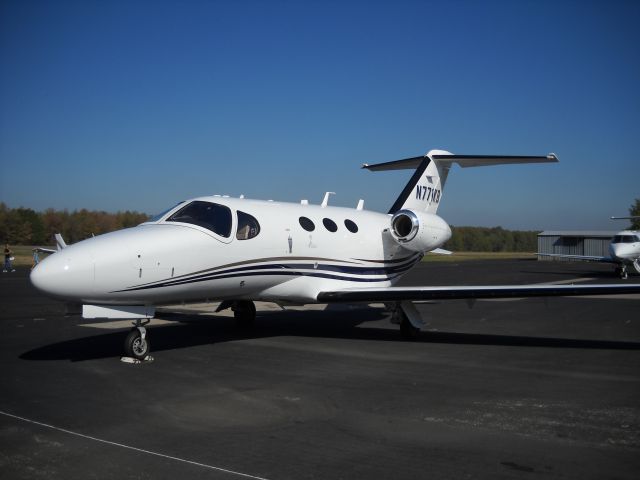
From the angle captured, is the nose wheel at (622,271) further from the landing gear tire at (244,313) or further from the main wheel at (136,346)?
the main wheel at (136,346)

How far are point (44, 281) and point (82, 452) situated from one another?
377cm

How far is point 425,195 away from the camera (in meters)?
16.5

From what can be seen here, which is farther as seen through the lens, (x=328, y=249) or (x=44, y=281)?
(x=328, y=249)

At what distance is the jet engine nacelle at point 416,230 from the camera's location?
46.8ft

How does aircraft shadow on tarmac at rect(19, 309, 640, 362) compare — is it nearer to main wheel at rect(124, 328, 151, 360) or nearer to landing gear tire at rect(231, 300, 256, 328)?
landing gear tire at rect(231, 300, 256, 328)

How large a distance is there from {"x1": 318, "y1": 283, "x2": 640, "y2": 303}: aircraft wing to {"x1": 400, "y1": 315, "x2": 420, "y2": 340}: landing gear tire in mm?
822

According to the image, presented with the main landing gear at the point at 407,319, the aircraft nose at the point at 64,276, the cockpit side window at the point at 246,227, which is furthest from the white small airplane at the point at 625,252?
the aircraft nose at the point at 64,276

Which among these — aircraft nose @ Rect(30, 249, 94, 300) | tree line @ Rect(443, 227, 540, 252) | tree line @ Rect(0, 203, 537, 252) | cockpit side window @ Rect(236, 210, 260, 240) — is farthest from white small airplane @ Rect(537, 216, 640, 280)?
tree line @ Rect(443, 227, 540, 252)

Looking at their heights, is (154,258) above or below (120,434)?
above

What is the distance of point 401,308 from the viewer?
12516 mm

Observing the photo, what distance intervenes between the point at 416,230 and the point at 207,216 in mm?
5433

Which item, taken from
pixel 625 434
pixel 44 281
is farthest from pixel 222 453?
pixel 44 281

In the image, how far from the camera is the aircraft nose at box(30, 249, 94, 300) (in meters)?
8.44

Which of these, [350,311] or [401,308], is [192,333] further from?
[350,311]
